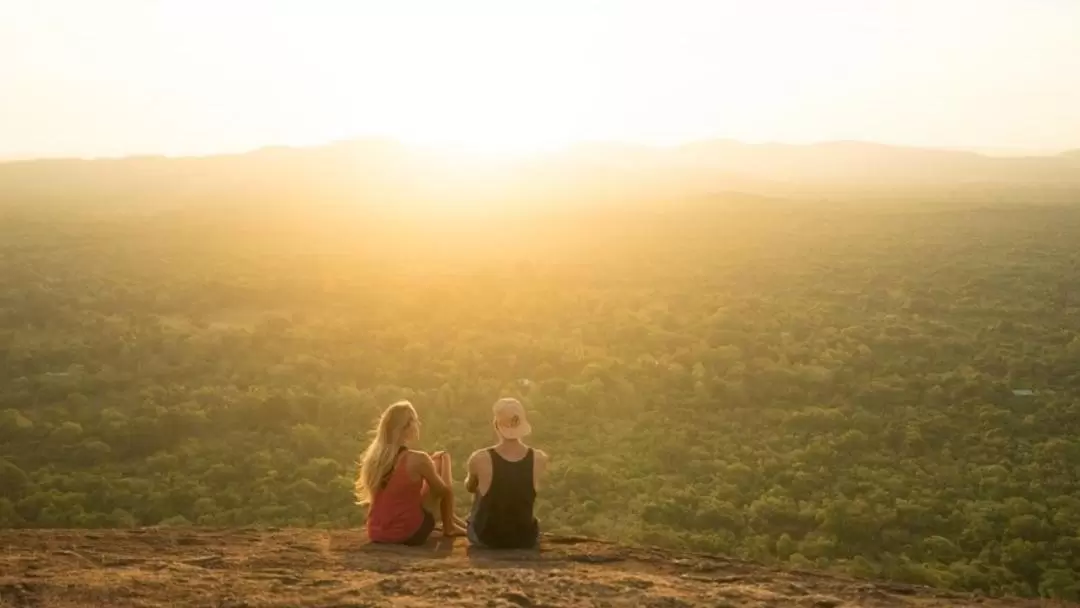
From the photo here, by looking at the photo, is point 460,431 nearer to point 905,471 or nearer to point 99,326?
point 905,471

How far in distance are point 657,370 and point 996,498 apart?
584cm

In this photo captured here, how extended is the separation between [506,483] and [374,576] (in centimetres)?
113

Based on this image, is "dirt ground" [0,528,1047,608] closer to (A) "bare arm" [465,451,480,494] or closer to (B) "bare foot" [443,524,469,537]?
(B) "bare foot" [443,524,469,537]

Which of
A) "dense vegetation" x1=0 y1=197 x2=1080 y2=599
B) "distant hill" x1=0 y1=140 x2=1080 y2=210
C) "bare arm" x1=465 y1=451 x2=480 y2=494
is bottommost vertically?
"dense vegetation" x1=0 y1=197 x2=1080 y2=599

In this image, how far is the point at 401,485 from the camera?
23.2 feet

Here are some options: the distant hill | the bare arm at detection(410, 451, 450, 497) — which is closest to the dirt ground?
the bare arm at detection(410, 451, 450, 497)

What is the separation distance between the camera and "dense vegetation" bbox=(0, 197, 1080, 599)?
33.3ft

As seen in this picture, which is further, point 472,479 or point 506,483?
point 472,479

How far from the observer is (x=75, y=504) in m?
10.2

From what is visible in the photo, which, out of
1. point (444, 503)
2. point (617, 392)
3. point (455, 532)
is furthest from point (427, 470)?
point (617, 392)

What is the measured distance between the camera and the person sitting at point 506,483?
679 cm

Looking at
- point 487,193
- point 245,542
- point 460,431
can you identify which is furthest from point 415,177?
point 245,542

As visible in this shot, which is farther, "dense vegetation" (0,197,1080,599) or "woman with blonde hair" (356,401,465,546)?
"dense vegetation" (0,197,1080,599)

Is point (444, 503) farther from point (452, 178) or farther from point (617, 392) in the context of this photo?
point (452, 178)
